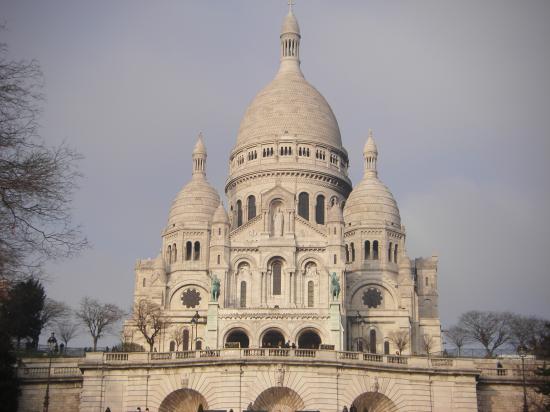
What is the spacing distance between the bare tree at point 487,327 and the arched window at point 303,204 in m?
18.9

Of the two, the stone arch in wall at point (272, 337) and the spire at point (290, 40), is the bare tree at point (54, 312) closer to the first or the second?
the stone arch in wall at point (272, 337)

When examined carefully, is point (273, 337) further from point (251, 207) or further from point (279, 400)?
point (279, 400)

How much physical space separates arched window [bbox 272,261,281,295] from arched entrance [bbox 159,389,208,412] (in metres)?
38.4

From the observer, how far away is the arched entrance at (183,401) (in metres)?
49.5

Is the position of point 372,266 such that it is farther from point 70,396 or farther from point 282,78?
point 70,396

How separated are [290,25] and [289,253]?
39.7m

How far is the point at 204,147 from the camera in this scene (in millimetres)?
111312

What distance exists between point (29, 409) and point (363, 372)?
17.5 m

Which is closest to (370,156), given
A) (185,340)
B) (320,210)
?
(320,210)

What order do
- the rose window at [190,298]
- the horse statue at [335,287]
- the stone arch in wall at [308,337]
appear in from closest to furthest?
the horse statue at [335,287], the stone arch in wall at [308,337], the rose window at [190,298]

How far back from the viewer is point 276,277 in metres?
88.6

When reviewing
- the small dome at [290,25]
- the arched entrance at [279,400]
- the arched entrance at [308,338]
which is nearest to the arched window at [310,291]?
the arched entrance at [308,338]

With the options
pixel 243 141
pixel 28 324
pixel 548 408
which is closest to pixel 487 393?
pixel 548 408

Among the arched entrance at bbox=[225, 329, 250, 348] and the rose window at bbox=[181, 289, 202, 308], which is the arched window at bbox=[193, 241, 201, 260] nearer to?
the rose window at bbox=[181, 289, 202, 308]
